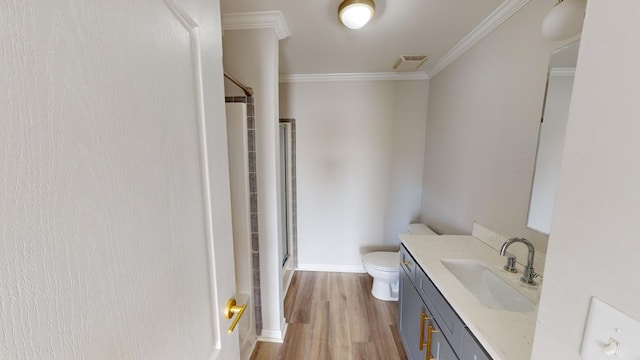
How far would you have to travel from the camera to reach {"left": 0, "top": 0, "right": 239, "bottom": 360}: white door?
0.29 meters

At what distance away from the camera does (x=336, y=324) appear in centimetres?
Result: 216

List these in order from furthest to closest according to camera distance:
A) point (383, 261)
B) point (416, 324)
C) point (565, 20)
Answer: point (383, 261)
point (416, 324)
point (565, 20)

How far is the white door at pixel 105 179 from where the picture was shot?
29 cm

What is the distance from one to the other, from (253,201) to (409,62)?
193 centimetres

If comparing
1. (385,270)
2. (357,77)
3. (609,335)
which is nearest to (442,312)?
(609,335)

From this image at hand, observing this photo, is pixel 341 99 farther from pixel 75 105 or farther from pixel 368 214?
Result: pixel 75 105

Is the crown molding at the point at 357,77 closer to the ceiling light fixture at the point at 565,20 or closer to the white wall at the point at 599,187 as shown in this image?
the ceiling light fixture at the point at 565,20

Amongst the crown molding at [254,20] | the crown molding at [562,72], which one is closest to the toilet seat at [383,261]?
the crown molding at [562,72]

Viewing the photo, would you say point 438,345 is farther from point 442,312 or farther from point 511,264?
point 511,264

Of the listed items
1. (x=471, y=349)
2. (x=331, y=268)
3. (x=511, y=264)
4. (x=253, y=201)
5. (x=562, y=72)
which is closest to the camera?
(x=471, y=349)

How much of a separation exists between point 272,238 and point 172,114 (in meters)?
1.44

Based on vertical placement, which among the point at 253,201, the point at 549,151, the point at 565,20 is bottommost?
the point at 253,201

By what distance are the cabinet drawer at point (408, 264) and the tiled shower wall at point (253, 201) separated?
3.52ft

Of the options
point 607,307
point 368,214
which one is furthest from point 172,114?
point 368,214
